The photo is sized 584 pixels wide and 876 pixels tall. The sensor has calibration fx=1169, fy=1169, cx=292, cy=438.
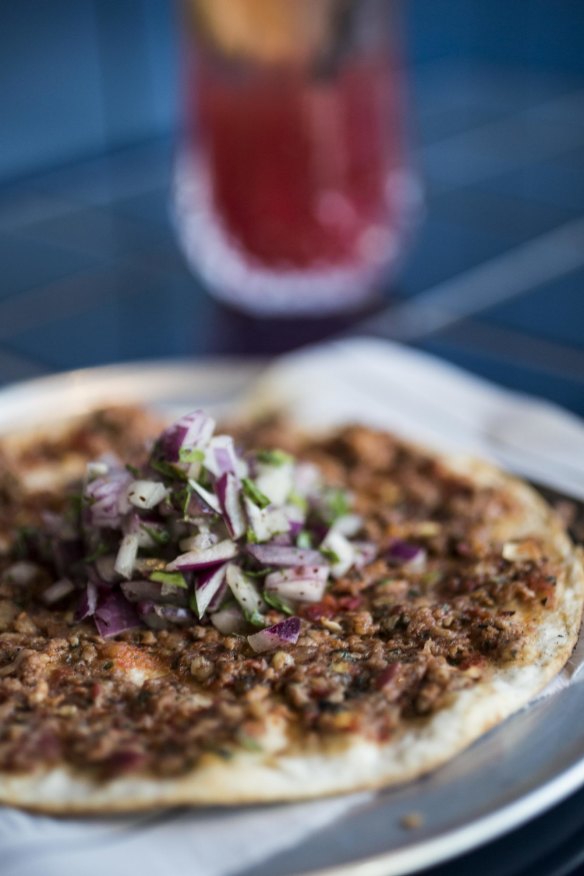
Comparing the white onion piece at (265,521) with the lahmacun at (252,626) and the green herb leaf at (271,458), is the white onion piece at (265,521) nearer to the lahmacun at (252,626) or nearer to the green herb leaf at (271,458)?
the lahmacun at (252,626)

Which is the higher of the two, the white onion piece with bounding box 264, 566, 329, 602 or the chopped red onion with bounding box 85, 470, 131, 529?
the chopped red onion with bounding box 85, 470, 131, 529

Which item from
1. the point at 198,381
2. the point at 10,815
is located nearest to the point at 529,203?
the point at 198,381

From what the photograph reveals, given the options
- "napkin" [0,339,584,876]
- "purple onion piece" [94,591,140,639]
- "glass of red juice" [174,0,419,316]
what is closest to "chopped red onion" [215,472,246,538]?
"purple onion piece" [94,591,140,639]

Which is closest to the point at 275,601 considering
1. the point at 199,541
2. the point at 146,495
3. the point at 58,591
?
the point at 199,541

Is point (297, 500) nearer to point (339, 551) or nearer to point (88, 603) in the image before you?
point (339, 551)

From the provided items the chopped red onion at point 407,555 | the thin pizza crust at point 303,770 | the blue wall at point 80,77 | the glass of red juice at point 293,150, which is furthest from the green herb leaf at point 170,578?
the blue wall at point 80,77

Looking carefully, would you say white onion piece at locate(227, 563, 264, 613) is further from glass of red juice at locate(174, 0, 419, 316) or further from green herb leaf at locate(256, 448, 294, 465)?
glass of red juice at locate(174, 0, 419, 316)
